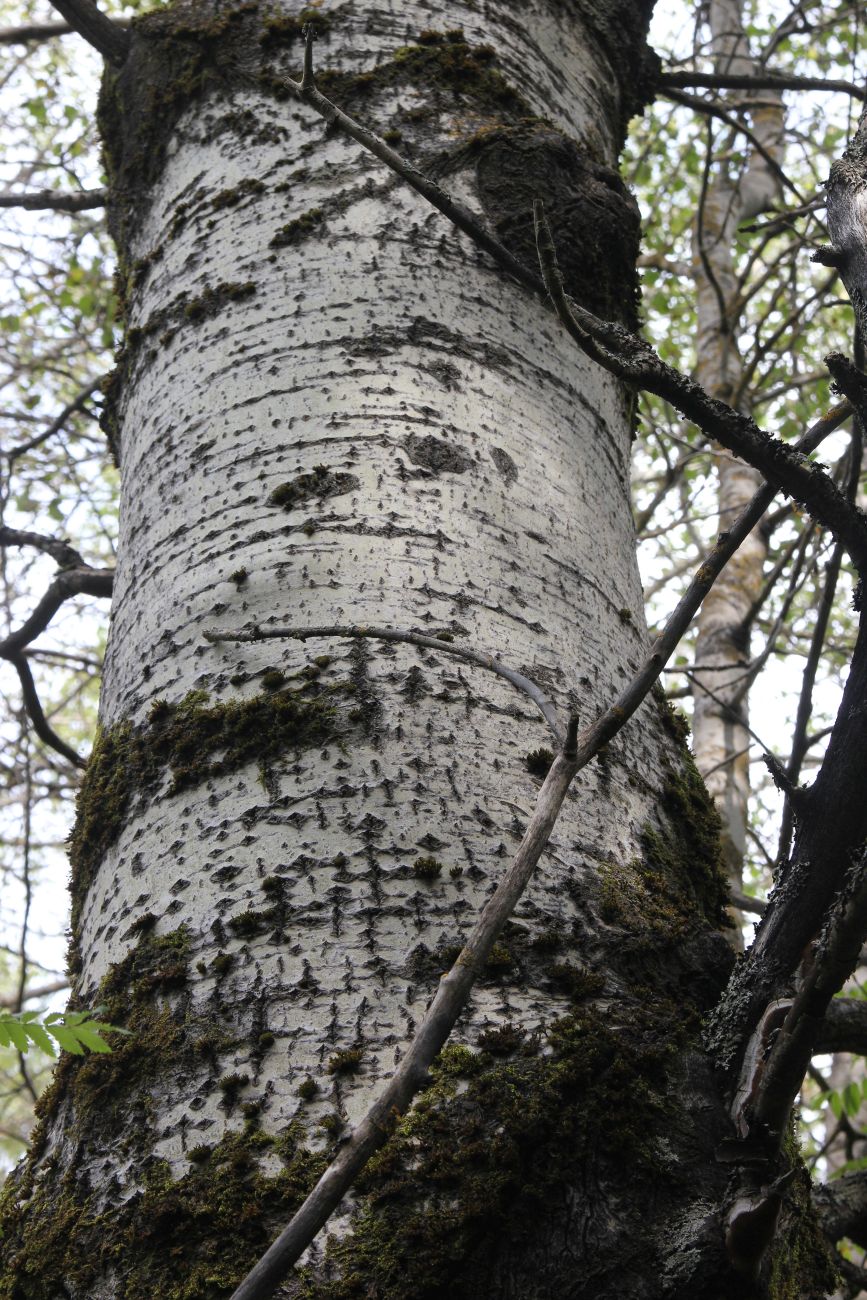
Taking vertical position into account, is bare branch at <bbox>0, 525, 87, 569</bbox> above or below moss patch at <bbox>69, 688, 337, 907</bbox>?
above

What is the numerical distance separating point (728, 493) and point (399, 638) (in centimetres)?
404

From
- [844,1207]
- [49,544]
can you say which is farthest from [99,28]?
[844,1207]

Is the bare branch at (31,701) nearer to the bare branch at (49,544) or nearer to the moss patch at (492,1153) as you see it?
A: the bare branch at (49,544)

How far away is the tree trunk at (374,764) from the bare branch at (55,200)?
3.68ft

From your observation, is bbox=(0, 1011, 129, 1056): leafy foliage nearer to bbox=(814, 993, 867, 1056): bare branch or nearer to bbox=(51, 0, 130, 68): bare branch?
bbox=(814, 993, 867, 1056): bare branch

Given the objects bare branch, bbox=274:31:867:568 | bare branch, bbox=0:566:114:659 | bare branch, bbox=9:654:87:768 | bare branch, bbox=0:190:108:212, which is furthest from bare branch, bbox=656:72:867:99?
bare branch, bbox=9:654:87:768

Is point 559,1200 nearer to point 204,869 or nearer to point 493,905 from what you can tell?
point 493,905

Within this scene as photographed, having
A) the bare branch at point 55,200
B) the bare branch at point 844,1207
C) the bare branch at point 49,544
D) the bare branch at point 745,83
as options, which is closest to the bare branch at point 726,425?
Result: the bare branch at point 844,1207

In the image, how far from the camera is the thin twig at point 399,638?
107 centimetres

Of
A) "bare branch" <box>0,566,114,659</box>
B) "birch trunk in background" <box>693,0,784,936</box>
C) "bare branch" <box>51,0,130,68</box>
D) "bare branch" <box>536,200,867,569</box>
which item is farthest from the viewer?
"birch trunk in background" <box>693,0,784,936</box>

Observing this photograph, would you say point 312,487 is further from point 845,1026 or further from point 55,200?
point 55,200

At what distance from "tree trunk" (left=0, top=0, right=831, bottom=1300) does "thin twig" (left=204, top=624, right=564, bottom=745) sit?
29mm

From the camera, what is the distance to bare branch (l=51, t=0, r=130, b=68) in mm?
2164

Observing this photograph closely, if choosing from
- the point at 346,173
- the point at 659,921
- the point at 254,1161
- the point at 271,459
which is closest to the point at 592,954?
the point at 659,921
